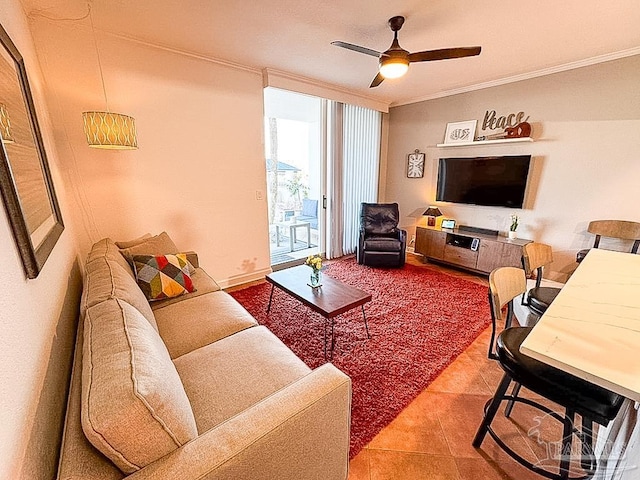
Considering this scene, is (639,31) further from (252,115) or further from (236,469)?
(236,469)

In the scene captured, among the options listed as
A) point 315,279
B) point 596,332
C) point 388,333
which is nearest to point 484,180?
point 388,333

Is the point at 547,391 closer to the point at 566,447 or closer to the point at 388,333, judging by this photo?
the point at 566,447

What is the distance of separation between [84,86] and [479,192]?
4.43 metres

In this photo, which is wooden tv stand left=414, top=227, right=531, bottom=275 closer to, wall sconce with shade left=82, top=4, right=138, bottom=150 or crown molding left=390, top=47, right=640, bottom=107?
crown molding left=390, top=47, right=640, bottom=107

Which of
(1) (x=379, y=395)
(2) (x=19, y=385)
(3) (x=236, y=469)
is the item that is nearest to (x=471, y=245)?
(1) (x=379, y=395)

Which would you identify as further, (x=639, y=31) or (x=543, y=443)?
(x=639, y=31)

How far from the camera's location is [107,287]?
1377mm

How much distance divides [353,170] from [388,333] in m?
2.84

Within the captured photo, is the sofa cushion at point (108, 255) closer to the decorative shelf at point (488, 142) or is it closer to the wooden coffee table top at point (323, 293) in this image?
the wooden coffee table top at point (323, 293)

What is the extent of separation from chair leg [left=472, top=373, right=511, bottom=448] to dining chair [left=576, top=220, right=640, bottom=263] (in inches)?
99.7

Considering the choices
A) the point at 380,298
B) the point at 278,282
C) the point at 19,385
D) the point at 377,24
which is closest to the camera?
the point at 19,385

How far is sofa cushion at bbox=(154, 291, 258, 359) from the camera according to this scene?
1.63 meters

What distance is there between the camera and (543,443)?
58.9 inches

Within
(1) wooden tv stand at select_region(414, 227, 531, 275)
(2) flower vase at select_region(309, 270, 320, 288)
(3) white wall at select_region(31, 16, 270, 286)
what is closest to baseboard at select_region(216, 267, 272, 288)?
(3) white wall at select_region(31, 16, 270, 286)
